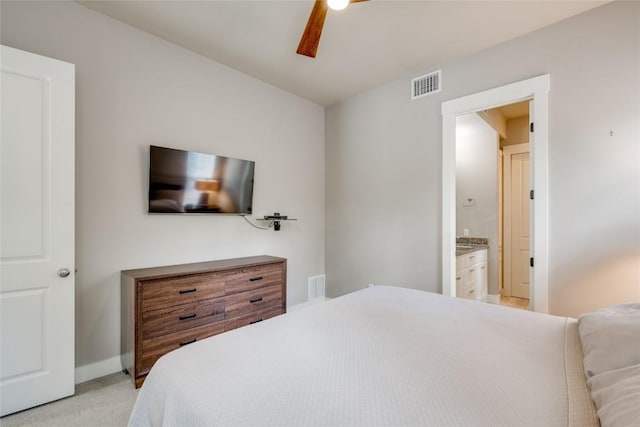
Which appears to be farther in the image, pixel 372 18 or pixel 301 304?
pixel 301 304

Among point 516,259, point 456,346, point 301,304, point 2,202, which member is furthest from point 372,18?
point 516,259

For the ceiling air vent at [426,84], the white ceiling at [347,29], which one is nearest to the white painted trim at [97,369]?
the white ceiling at [347,29]

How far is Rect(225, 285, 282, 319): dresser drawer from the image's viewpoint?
2.70 m

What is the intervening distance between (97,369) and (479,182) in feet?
16.5

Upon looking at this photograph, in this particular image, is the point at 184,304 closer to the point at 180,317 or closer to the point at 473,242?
the point at 180,317

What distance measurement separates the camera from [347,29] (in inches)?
98.7

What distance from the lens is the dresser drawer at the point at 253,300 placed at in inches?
106

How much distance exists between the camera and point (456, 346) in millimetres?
1229

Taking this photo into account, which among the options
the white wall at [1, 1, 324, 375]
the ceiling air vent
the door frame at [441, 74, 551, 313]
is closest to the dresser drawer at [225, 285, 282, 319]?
the white wall at [1, 1, 324, 375]

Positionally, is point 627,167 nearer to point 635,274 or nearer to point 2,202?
point 635,274

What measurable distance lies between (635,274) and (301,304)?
323cm

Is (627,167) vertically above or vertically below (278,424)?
above

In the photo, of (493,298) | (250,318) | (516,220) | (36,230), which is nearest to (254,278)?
(250,318)

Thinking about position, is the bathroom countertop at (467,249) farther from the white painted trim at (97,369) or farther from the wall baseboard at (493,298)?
the white painted trim at (97,369)
